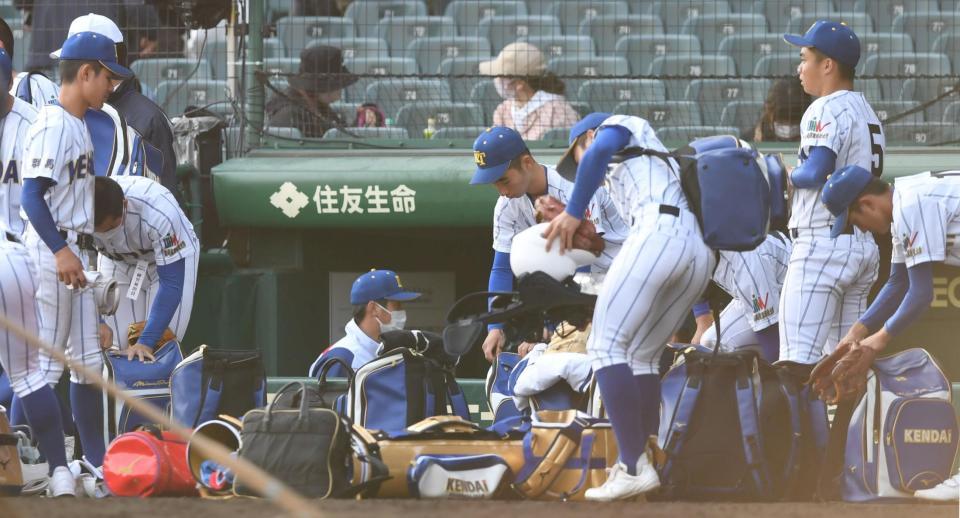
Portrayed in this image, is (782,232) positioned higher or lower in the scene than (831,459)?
higher

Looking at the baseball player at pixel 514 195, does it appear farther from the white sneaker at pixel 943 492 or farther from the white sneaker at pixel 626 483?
the white sneaker at pixel 943 492

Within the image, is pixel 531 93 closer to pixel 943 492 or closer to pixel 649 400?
pixel 649 400

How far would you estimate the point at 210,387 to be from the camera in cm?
503

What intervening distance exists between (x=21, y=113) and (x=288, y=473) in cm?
154

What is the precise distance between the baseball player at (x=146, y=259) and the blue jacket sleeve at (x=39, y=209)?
13.9 inches

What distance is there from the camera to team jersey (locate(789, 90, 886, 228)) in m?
4.72

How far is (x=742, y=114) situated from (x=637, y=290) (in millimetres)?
3749

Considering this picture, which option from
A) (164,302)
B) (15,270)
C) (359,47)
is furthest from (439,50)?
(15,270)

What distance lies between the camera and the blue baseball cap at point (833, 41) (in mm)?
4734

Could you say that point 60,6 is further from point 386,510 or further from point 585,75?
point 386,510

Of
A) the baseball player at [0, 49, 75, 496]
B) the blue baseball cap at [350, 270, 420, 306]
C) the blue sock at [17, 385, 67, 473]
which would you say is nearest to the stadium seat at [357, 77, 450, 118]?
the blue baseball cap at [350, 270, 420, 306]

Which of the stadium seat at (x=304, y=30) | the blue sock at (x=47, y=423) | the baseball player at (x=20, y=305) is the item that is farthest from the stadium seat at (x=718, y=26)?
A: the blue sock at (x=47, y=423)

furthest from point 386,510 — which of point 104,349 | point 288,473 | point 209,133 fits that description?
point 209,133

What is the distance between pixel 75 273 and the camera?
453 cm
